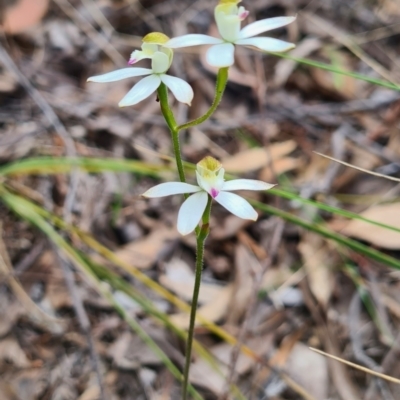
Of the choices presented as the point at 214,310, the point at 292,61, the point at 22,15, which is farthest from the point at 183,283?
the point at 22,15

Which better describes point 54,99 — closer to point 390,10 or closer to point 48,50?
point 48,50

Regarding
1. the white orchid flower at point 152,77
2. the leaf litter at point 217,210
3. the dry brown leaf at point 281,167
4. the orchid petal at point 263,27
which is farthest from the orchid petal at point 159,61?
the dry brown leaf at point 281,167

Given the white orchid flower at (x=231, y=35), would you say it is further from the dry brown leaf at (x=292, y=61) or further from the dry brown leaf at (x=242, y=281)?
the dry brown leaf at (x=292, y=61)

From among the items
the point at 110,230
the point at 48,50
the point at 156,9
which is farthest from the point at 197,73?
the point at 110,230

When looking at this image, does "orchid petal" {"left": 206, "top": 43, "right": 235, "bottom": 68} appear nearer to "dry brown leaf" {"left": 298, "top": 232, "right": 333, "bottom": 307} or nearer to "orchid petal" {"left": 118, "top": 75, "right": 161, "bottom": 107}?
"orchid petal" {"left": 118, "top": 75, "right": 161, "bottom": 107}

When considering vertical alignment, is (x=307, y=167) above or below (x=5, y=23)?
below
